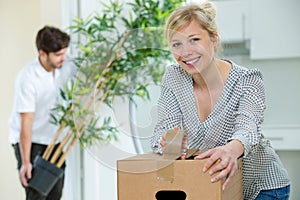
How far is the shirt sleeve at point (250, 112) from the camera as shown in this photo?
4.38 ft

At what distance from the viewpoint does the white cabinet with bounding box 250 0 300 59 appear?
3342 mm

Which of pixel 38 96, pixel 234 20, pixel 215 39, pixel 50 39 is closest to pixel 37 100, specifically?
pixel 38 96

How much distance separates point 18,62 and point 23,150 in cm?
50

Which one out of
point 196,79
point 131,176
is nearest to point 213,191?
point 131,176

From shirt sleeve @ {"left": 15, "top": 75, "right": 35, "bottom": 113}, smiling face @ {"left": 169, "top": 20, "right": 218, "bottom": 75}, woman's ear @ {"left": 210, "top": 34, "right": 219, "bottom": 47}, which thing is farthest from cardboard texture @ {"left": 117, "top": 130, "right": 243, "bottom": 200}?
shirt sleeve @ {"left": 15, "top": 75, "right": 35, "bottom": 113}

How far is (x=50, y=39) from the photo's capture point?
3.23 m

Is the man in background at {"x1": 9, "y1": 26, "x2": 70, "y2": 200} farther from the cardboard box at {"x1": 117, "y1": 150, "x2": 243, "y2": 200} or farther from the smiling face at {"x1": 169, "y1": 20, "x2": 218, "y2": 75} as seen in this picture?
the cardboard box at {"x1": 117, "y1": 150, "x2": 243, "y2": 200}

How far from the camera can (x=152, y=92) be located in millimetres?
1659

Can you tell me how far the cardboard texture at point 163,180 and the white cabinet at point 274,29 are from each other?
218cm

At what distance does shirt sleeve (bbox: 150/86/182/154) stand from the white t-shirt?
5.66 ft

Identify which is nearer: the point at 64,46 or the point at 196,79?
the point at 196,79

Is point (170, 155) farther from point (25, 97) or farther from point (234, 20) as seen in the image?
point (234, 20)

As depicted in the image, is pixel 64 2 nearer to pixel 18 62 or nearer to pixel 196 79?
pixel 18 62

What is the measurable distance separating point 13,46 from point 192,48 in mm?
2093
